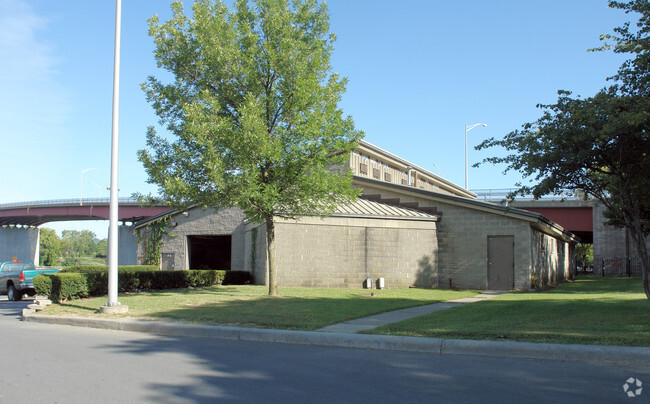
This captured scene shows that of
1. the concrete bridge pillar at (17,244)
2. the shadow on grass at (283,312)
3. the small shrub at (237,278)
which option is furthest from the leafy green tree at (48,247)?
the shadow on grass at (283,312)

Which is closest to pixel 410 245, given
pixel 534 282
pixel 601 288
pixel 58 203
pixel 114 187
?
pixel 534 282

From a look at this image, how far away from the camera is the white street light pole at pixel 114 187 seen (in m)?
13.2

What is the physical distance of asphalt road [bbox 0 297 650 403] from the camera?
Result: 5.75 metres

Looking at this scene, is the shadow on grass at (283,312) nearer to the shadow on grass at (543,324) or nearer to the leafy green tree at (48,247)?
the shadow on grass at (543,324)

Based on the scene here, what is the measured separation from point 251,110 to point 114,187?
4.69 metres

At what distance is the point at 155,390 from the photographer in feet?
19.9

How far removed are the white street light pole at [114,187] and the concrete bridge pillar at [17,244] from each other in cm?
6071

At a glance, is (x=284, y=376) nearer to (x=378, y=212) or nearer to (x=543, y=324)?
A: (x=543, y=324)

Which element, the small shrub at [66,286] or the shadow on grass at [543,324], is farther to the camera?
the small shrub at [66,286]

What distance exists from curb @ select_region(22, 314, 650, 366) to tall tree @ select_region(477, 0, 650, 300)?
186 inches

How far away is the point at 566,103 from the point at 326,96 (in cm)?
778

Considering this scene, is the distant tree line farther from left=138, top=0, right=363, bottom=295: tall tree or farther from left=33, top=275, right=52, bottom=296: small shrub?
left=138, top=0, right=363, bottom=295: tall tree

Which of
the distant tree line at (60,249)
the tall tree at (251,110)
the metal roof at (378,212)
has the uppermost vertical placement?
the tall tree at (251,110)

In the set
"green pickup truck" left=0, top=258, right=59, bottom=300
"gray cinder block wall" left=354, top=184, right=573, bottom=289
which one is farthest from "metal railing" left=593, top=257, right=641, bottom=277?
"green pickup truck" left=0, top=258, right=59, bottom=300
